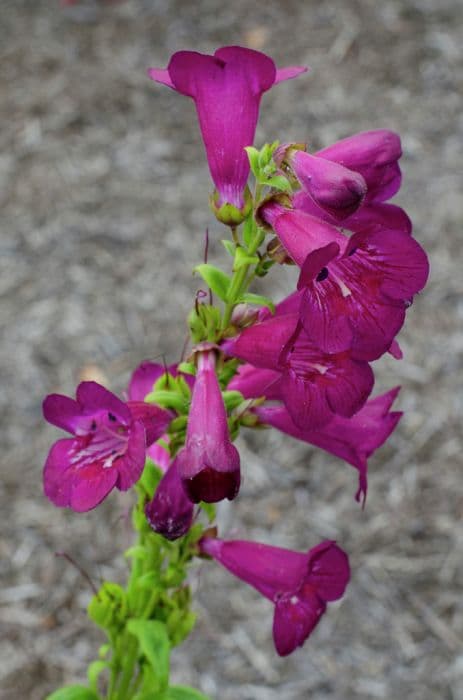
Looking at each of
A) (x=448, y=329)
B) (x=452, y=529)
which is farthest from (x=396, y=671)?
(x=448, y=329)

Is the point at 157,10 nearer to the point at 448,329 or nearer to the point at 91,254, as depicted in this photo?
the point at 91,254

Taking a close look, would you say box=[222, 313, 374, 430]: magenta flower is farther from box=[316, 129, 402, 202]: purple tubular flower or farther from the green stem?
the green stem

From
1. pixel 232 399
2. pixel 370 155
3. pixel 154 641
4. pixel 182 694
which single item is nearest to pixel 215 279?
pixel 232 399

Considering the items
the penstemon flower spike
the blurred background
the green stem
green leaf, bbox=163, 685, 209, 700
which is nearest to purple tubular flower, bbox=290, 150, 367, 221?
the penstemon flower spike

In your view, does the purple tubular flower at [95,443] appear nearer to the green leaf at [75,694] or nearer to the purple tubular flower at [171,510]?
the purple tubular flower at [171,510]

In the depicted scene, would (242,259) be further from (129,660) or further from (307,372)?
(129,660)

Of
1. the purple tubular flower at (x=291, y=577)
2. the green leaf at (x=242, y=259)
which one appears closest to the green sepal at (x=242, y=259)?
the green leaf at (x=242, y=259)
